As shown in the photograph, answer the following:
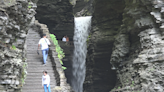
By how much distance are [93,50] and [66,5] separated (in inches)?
295

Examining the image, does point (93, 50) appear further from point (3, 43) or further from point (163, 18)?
point (3, 43)

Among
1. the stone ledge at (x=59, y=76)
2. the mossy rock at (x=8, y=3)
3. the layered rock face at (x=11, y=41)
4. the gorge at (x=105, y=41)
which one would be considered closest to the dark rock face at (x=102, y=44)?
the gorge at (x=105, y=41)

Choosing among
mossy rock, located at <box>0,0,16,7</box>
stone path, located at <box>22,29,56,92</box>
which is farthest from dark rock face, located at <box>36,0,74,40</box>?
mossy rock, located at <box>0,0,16,7</box>

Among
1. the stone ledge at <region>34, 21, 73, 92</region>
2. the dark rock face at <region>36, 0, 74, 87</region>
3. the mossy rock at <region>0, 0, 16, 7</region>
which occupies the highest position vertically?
the dark rock face at <region>36, 0, 74, 87</region>

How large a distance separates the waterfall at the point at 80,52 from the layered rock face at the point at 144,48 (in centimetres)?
815

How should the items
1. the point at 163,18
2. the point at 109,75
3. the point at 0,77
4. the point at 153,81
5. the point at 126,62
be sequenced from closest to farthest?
the point at 0,77
the point at 153,81
the point at 163,18
the point at 126,62
the point at 109,75

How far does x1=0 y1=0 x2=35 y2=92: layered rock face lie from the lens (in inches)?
226

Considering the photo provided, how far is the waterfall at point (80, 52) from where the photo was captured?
2186cm

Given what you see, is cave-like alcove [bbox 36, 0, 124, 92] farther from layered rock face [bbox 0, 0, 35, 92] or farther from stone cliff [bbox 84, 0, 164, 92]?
layered rock face [bbox 0, 0, 35, 92]

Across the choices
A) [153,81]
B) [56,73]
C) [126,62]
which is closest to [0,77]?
[56,73]

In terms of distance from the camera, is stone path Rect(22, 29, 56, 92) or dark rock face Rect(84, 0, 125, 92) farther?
dark rock face Rect(84, 0, 125, 92)

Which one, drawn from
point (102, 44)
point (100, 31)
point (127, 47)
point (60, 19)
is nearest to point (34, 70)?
point (127, 47)

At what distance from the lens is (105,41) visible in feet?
59.1

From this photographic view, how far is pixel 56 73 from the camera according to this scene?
10.6 metres
